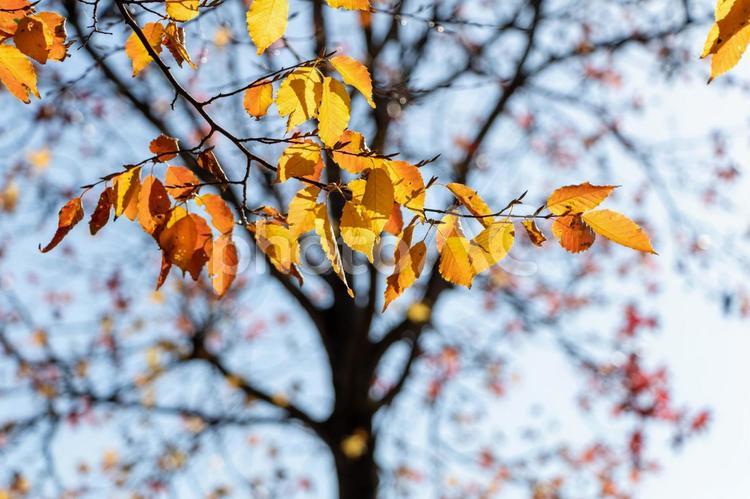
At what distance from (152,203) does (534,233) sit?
837 mm

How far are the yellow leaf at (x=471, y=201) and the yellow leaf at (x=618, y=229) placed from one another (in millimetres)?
201

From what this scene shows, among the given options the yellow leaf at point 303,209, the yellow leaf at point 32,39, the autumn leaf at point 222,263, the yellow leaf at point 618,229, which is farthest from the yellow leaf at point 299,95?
the yellow leaf at point 618,229

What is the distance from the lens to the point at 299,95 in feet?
4.82

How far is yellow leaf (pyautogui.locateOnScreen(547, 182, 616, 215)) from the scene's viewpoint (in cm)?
140

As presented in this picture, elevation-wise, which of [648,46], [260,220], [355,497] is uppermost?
[648,46]

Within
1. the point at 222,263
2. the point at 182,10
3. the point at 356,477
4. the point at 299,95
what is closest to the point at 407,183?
the point at 299,95

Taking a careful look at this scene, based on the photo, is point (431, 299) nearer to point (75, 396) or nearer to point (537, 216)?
point (75, 396)

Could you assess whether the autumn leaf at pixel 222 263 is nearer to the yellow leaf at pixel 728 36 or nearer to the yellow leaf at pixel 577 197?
the yellow leaf at pixel 577 197

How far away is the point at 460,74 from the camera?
5.23 metres

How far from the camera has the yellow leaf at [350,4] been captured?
52.9 inches

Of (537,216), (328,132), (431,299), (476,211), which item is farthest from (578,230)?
(431,299)

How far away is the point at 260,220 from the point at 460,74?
3.87m

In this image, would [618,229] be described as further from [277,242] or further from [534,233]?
[277,242]

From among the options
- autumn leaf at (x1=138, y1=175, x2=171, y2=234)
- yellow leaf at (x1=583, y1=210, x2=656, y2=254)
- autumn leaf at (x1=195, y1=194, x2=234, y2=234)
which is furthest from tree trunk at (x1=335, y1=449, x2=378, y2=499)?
yellow leaf at (x1=583, y1=210, x2=656, y2=254)
